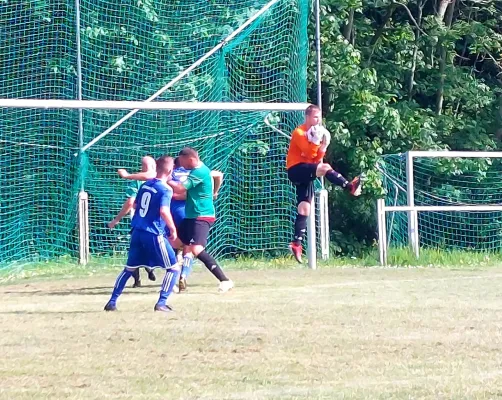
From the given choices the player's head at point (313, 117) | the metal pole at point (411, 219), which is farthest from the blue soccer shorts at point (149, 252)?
the metal pole at point (411, 219)

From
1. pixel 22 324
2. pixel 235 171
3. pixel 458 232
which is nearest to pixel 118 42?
pixel 235 171

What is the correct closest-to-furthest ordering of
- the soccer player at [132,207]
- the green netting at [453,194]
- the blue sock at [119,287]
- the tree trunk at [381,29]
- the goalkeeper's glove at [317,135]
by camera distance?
the blue sock at [119,287], the soccer player at [132,207], the goalkeeper's glove at [317,135], the green netting at [453,194], the tree trunk at [381,29]

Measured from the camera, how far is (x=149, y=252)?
11086mm

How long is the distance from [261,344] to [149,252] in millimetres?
2735

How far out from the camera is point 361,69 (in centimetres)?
2491

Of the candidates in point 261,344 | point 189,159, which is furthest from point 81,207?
point 261,344

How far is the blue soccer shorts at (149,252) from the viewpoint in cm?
1103

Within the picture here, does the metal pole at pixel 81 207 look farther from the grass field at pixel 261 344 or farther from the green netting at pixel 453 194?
the green netting at pixel 453 194

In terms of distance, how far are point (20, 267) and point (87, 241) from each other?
1195 mm

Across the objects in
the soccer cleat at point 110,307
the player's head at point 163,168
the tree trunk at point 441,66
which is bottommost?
the soccer cleat at point 110,307

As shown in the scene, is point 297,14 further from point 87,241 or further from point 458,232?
point 458,232

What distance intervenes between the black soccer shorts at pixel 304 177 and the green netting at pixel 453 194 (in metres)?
8.02

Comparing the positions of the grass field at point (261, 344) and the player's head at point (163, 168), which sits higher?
the player's head at point (163, 168)

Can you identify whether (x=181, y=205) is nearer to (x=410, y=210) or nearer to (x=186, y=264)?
(x=186, y=264)
